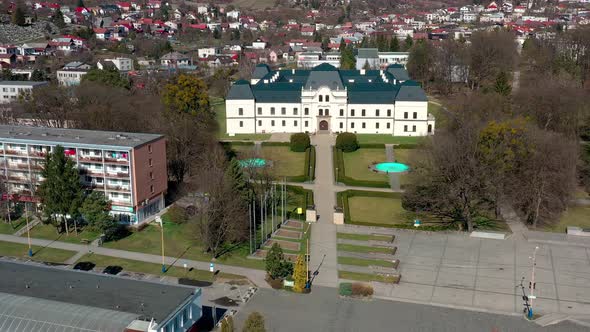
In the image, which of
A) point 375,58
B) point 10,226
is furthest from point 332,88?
point 375,58

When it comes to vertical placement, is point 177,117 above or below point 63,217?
above

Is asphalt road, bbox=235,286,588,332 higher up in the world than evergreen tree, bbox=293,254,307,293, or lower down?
lower down

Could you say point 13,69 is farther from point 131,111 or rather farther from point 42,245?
point 42,245

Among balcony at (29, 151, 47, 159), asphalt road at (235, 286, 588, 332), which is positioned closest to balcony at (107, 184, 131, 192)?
balcony at (29, 151, 47, 159)

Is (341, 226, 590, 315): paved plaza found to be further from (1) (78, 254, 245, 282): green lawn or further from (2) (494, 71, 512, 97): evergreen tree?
(2) (494, 71, 512, 97): evergreen tree

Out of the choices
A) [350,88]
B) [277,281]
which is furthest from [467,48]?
[277,281]

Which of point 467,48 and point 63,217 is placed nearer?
point 63,217
